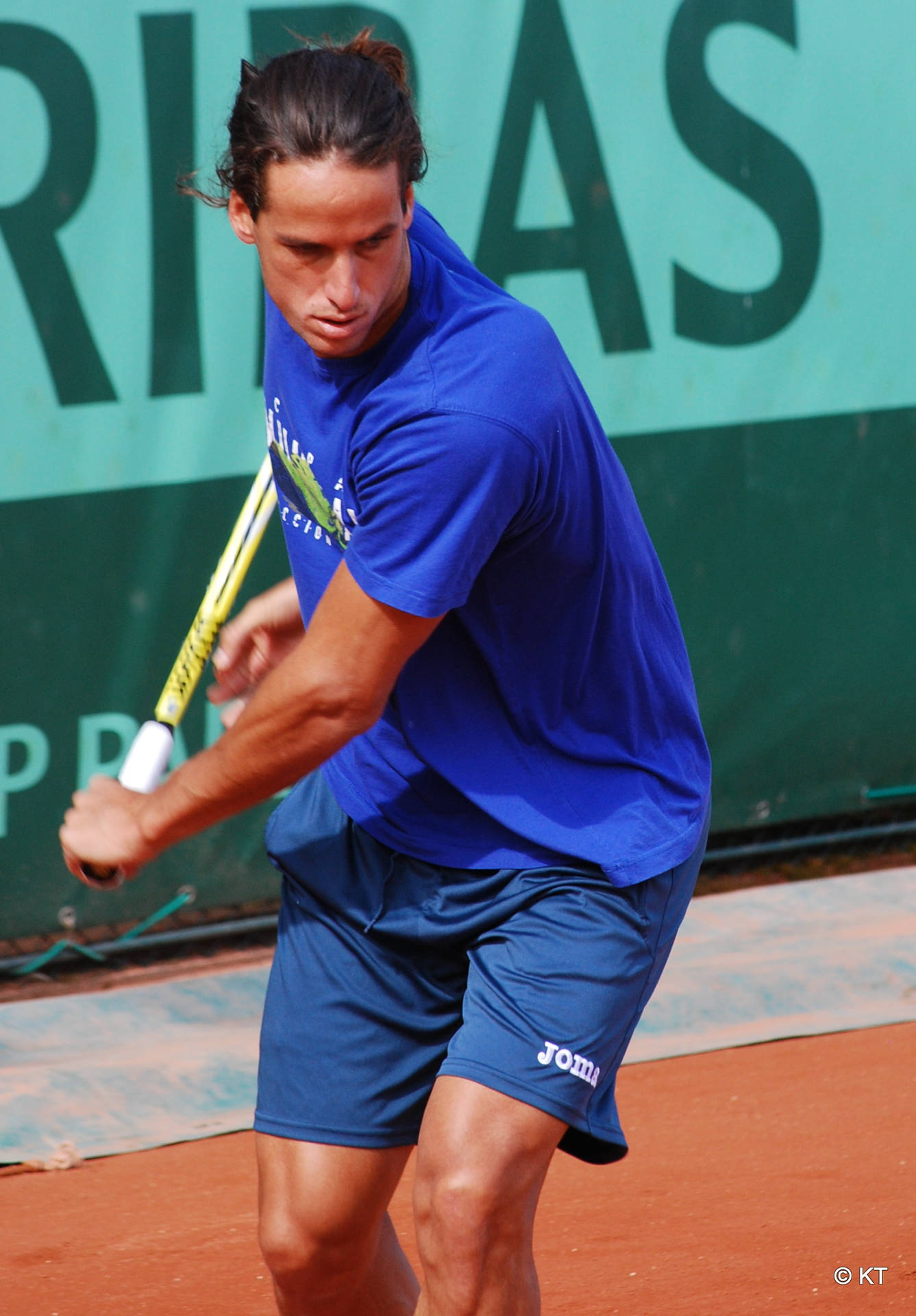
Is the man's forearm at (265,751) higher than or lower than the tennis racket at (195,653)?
higher

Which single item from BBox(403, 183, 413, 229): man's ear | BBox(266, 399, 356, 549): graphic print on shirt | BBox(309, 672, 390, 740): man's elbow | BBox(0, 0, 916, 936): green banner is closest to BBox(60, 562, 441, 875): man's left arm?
BBox(309, 672, 390, 740): man's elbow

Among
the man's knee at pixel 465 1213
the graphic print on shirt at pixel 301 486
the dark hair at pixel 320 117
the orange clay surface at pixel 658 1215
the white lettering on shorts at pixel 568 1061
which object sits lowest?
the orange clay surface at pixel 658 1215

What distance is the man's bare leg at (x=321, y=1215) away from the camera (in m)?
2.08

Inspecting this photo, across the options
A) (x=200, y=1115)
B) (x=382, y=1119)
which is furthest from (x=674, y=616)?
(x=200, y=1115)

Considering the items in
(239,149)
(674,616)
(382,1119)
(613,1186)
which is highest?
(239,149)

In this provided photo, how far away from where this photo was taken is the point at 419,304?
1.90m

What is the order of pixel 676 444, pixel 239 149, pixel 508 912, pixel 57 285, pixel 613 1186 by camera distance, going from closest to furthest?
pixel 239 149, pixel 508 912, pixel 613 1186, pixel 57 285, pixel 676 444

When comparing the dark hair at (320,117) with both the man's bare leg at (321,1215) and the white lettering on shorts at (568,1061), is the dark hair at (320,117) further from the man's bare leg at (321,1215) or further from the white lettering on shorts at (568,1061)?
the man's bare leg at (321,1215)

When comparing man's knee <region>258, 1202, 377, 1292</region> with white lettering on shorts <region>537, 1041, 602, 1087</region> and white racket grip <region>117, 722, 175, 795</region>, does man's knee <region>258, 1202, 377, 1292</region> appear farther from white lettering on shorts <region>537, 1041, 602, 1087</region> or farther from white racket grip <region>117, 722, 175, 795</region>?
white racket grip <region>117, 722, 175, 795</region>

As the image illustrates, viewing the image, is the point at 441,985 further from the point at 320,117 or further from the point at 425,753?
the point at 320,117

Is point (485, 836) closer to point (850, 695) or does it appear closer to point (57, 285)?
point (57, 285)

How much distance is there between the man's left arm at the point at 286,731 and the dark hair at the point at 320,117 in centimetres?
44

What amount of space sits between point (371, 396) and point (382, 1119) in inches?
35.4

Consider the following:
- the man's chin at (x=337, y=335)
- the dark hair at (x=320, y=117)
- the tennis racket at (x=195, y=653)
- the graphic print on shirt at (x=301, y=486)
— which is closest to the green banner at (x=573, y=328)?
the tennis racket at (x=195, y=653)
